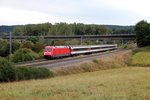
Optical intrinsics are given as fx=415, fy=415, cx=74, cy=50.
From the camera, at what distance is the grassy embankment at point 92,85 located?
19766mm

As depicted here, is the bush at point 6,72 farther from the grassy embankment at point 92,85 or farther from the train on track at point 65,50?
the train on track at point 65,50

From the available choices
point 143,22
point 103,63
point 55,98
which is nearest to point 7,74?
point 55,98

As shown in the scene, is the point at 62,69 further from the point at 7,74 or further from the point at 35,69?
the point at 7,74

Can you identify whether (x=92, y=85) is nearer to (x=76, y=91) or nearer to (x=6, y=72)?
(x=76, y=91)

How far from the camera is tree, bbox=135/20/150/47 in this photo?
539 feet

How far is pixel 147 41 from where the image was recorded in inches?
6476

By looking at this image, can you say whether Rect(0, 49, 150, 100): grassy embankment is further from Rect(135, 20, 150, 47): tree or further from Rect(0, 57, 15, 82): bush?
Rect(135, 20, 150, 47): tree

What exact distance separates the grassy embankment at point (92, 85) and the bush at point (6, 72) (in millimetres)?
3432

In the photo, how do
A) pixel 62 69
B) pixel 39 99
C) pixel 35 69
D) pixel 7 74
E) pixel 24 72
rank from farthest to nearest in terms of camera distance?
pixel 62 69
pixel 35 69
pixel 24 72
pixel 7 74
pixel 39 99

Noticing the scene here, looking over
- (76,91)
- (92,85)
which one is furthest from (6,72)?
(76,91)

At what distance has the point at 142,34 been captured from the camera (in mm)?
168375

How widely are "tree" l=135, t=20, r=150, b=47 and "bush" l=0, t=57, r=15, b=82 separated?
124 meters

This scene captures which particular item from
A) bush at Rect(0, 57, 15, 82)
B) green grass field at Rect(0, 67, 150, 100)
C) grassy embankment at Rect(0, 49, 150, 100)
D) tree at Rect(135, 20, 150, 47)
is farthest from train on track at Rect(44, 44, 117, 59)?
green grass field at Rect(0, 67, 150, 100)

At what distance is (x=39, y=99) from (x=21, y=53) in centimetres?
7805
